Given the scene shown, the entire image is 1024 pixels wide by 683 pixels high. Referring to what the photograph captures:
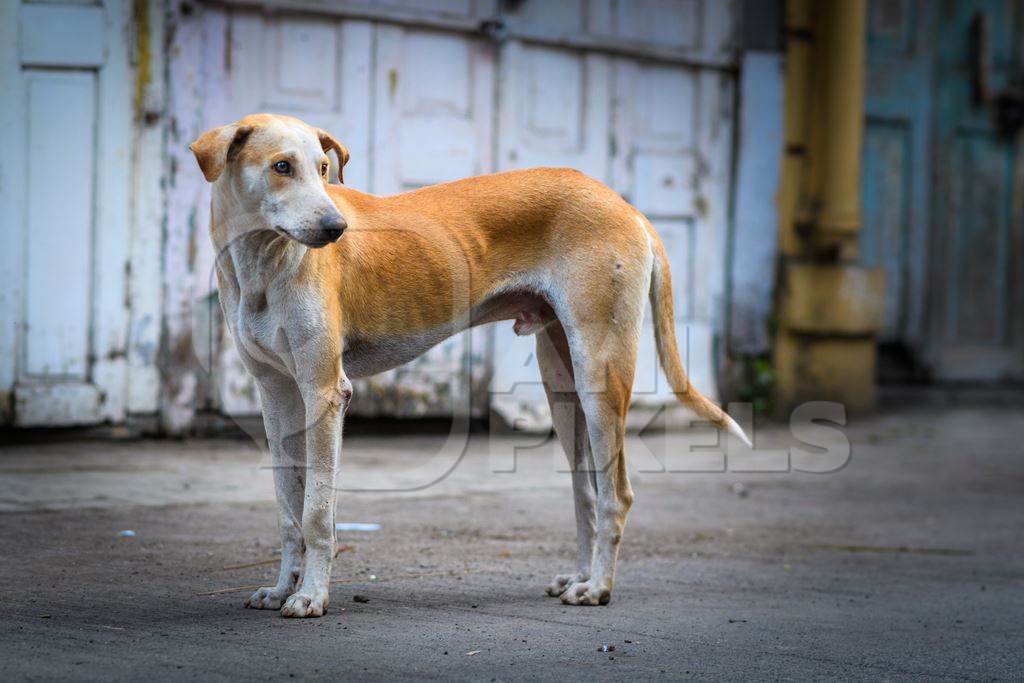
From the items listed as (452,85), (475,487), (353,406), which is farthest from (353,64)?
(475,487)

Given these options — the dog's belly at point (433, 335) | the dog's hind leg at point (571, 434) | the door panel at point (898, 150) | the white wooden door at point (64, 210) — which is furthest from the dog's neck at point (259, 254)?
the door panel at point (898, 150)

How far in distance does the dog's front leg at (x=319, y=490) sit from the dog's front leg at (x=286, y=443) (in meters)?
0.16

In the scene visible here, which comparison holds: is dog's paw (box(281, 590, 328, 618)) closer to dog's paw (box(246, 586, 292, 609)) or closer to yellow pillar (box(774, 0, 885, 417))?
dog's paw (box(246, 586, 292, 609))

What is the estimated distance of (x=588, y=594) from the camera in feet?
13.2

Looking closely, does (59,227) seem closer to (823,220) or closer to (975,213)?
(823,220)

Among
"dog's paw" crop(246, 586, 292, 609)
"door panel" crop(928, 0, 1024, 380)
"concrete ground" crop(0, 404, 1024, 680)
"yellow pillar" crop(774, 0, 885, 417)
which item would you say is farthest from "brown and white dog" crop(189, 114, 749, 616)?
"door panel" crop(928, 0, 1024, 380)

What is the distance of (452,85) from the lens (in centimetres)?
761

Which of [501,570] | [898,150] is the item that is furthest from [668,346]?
[898,150]

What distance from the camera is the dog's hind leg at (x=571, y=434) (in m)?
4.23

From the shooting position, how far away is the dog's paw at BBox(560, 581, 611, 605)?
4.01 metres

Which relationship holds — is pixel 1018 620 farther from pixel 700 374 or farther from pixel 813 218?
pixel 813 218

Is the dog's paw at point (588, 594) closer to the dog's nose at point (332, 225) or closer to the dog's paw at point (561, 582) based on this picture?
the dog's paw at point (561, 582)

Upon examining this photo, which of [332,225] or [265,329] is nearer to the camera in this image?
[332,225]

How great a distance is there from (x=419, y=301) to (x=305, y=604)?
3.30 ft
